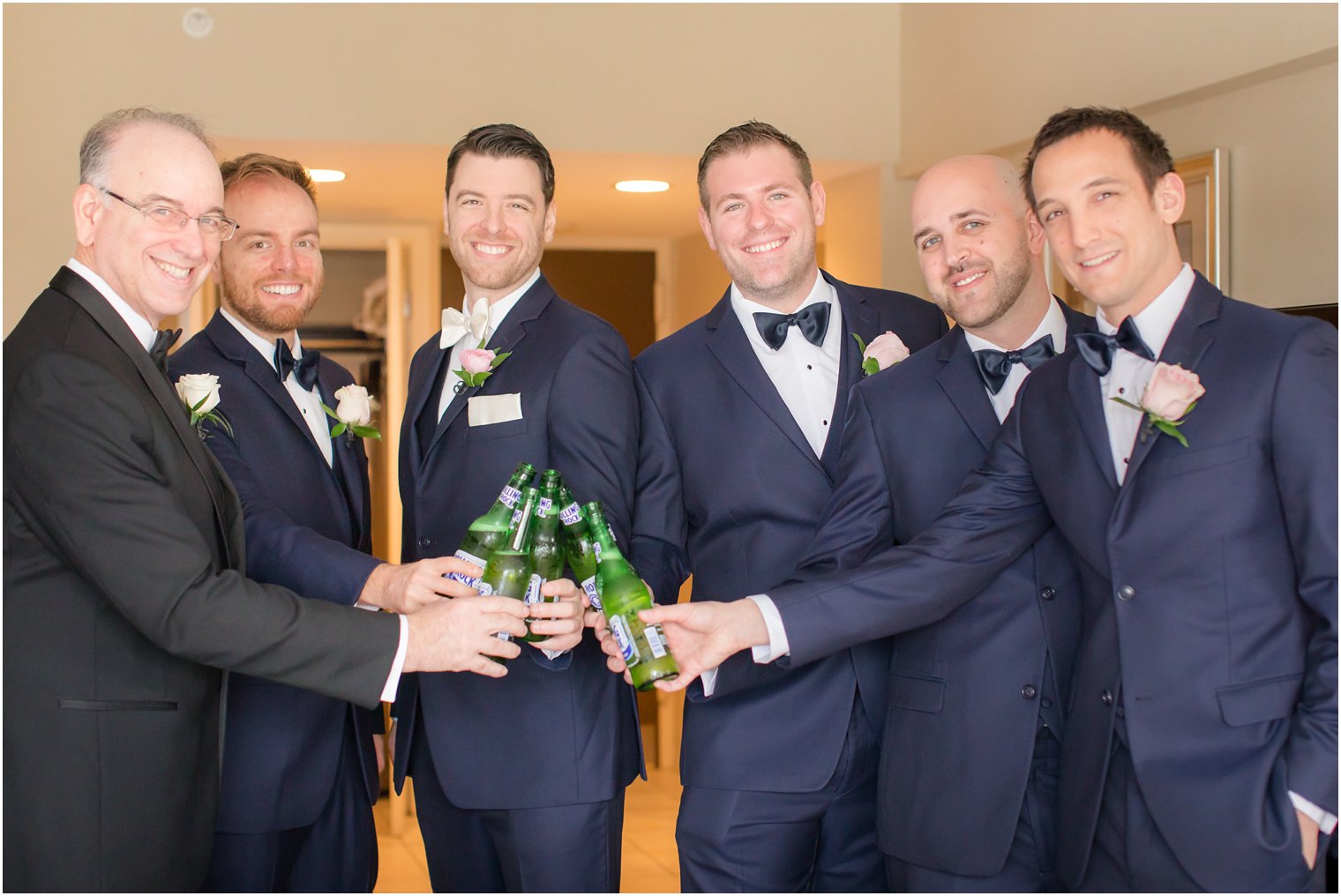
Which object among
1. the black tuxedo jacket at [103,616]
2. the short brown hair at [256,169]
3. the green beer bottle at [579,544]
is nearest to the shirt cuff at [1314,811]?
the green beer bottle at [579,544]

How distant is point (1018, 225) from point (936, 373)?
42cm

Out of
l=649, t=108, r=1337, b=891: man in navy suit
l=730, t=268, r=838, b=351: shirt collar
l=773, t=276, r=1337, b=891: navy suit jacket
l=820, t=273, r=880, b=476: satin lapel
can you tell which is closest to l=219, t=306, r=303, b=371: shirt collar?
l=730, t=268, r=838, b=351: shirt collar

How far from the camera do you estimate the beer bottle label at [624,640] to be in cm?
249

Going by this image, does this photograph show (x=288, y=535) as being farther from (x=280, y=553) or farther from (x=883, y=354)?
(x=883, y=354)

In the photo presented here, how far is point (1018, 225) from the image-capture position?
285cm

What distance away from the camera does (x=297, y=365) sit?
3088 millimetres

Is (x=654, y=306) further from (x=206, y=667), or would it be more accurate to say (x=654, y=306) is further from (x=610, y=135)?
(x=206, y=667)

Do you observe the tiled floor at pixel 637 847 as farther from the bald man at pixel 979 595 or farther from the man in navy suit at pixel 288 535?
the bald man at pixel 979 595

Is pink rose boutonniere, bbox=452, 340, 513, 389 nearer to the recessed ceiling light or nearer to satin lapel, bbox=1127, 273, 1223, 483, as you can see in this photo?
satin lapel, bbox=1127, 273, 1223, 483

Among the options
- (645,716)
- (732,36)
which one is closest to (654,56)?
(732,36)

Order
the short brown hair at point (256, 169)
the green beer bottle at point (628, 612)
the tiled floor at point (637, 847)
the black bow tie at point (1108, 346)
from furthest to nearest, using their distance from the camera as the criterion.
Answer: the tiled floor at point (637, 847), the short brown hair at point (256, 169), the green beer bottle at point (628, 612), the black bow tie at point (1108, 346)

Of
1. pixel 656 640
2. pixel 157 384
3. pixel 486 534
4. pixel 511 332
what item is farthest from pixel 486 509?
pixel 157 384

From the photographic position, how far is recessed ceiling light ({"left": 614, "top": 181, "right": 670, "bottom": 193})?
20.4 ft

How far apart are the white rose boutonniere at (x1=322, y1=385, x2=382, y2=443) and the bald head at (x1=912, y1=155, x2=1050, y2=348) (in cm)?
130
